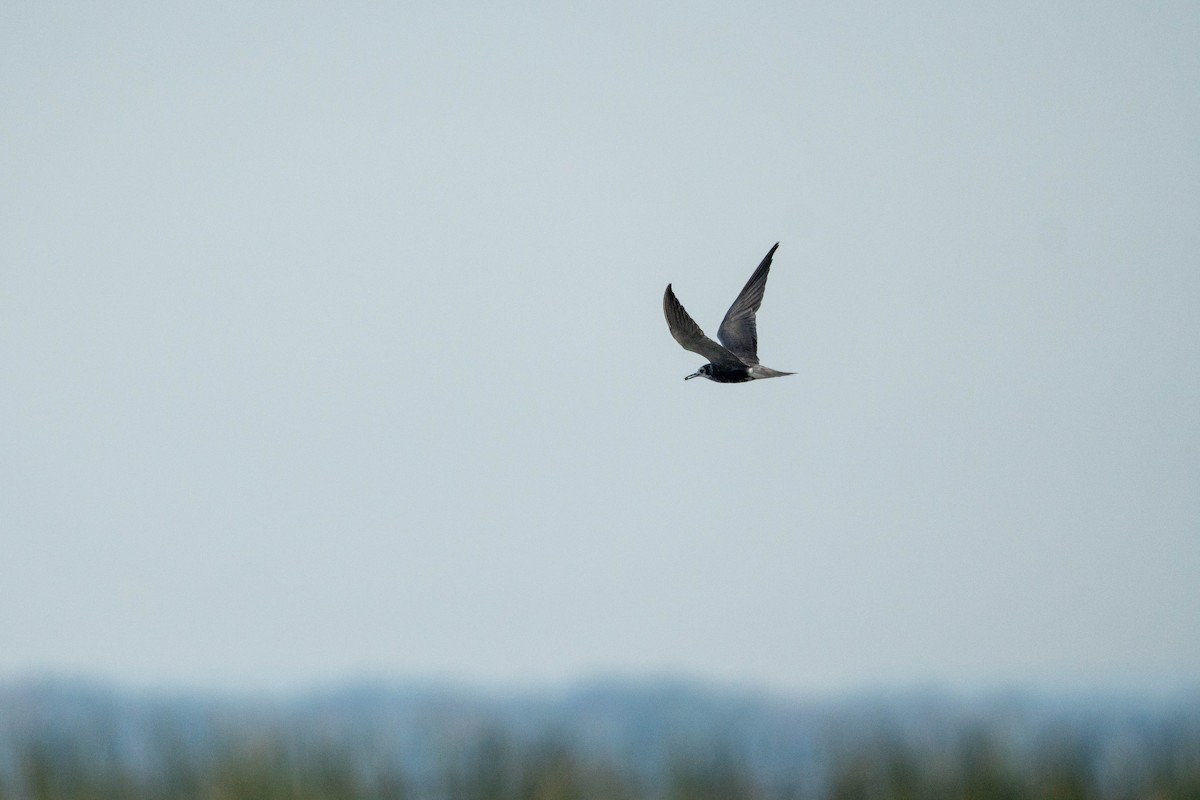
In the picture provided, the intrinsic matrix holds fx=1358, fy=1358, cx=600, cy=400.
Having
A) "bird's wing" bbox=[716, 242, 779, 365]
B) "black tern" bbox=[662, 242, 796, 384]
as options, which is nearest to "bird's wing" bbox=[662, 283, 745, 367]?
"black tern" bbox=[662, 242, 796, 384]

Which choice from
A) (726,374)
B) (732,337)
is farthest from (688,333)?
(732,337)

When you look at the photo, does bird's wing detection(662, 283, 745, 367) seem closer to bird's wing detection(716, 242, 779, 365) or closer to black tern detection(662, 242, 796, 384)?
black tern detection(662, 242, 796, 384)

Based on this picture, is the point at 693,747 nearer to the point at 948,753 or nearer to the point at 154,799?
the point at 948,753

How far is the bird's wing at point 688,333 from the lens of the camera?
1359 cm

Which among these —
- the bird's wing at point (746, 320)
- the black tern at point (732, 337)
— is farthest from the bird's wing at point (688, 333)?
the bird's wing at point (746, 320)

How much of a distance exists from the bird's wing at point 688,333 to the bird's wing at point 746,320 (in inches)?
22.6

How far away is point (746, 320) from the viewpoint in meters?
15.1

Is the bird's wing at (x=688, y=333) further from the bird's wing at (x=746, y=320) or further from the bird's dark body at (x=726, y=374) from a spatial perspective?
the bird's wing at (x=746, y=320)

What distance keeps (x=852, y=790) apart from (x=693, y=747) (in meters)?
2.30

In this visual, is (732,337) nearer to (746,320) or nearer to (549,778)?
(746,320)

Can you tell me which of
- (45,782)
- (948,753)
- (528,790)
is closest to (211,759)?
(45,782)

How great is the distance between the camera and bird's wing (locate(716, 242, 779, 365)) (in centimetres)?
1488

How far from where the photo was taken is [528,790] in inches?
771

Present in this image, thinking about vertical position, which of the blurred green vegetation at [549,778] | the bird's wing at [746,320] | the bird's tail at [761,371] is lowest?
the blurred green vegetation at [549,778]
